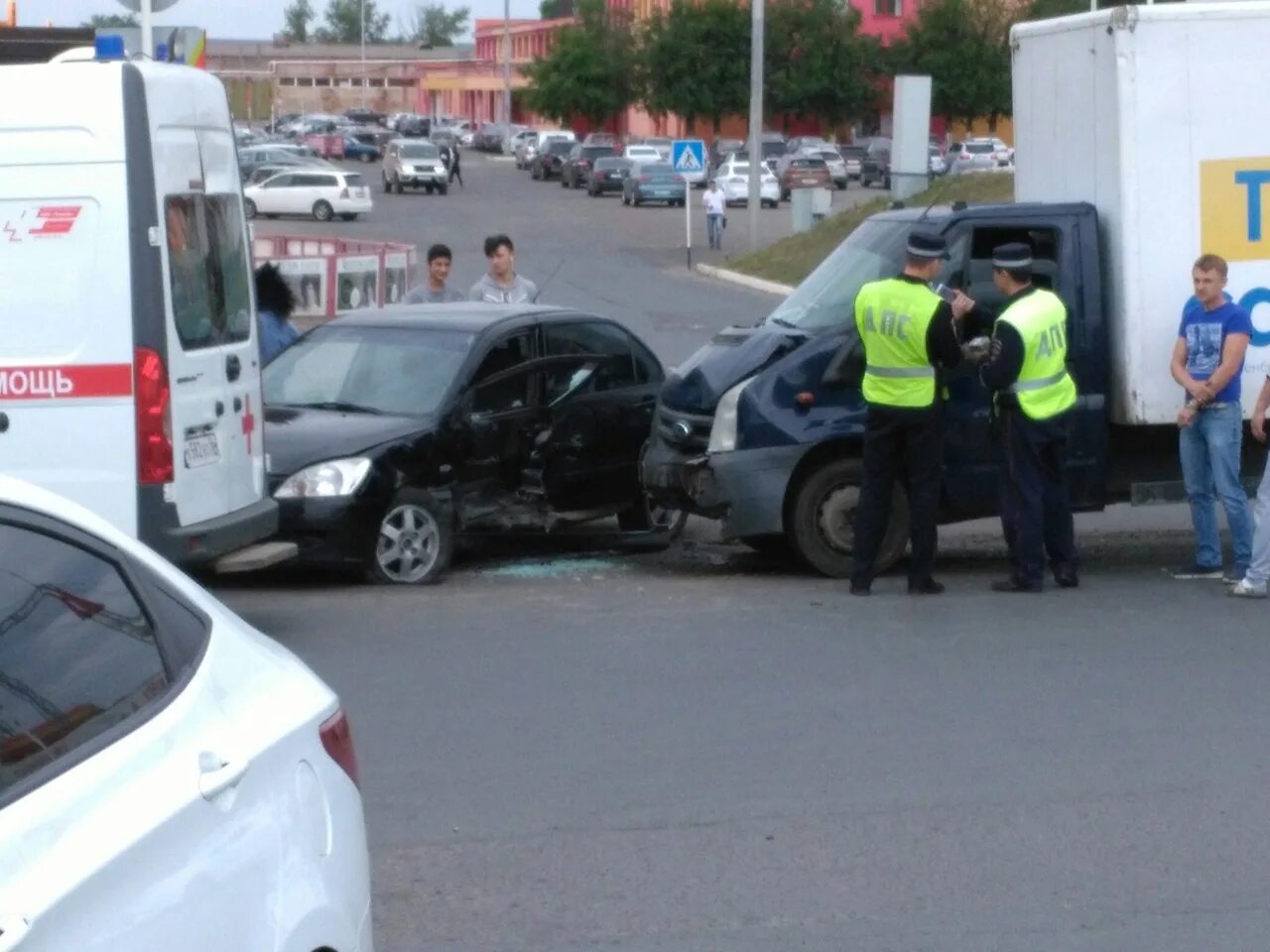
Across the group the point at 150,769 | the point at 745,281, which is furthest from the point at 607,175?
the point at 150,769

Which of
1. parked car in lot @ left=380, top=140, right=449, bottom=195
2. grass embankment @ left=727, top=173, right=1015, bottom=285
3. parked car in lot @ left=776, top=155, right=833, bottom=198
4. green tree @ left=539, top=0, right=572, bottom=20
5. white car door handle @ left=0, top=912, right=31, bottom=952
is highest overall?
green tree @ left=539, top=0, right=572, bottom=20

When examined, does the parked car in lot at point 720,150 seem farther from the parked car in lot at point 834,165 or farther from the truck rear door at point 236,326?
the truck rear door at point 236,326

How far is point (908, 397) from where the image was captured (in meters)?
10.3

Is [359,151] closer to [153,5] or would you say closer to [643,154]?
[643,154]

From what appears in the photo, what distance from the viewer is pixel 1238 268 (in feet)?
35.9

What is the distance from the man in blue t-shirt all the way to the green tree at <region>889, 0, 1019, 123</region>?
2629 inches

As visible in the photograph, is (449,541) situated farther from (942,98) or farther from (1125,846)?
(942,98)

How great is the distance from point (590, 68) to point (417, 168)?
24.0m

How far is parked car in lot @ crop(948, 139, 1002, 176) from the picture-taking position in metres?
60.7

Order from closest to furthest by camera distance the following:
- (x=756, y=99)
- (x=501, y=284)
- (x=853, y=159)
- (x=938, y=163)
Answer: (x=501, y=284), (x=756, y=99), (x=938, y=163), (x=853, y=159)

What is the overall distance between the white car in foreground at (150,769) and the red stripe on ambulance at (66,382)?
503cm

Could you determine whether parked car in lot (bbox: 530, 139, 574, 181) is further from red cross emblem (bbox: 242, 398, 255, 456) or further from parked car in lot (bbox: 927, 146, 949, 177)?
red cross emblem (bbox: 242, 398, 255, 456)

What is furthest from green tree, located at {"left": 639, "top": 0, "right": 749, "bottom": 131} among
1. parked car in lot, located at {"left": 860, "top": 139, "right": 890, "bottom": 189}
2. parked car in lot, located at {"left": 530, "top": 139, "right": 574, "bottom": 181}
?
parked car in lot, located at {"left": 860, "top": 139, "right": 890, "bottom": 189}

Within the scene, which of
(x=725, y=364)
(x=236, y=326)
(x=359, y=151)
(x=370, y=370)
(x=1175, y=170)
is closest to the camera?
(x=236, y=326)
